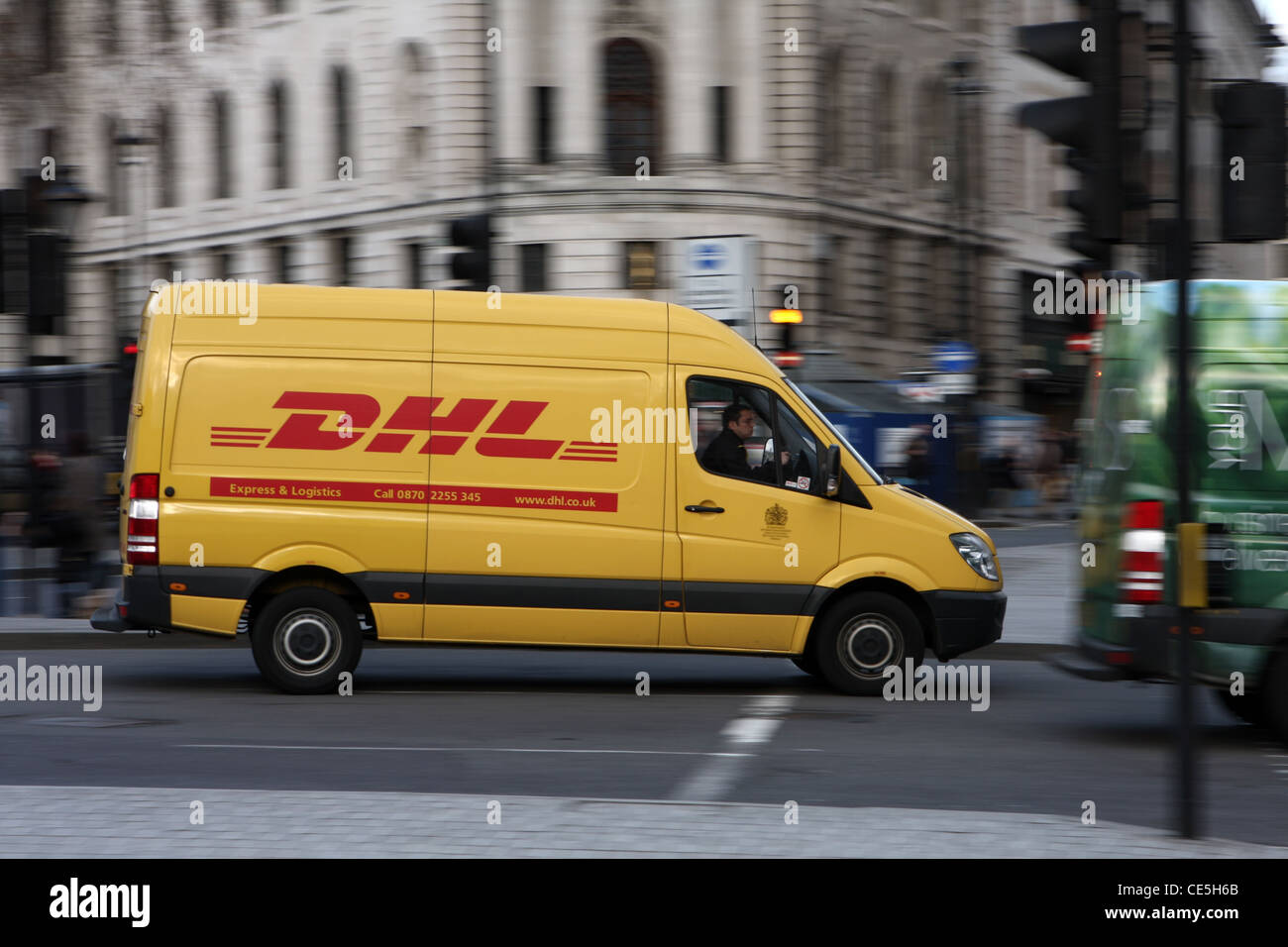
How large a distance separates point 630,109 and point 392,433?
3190cm

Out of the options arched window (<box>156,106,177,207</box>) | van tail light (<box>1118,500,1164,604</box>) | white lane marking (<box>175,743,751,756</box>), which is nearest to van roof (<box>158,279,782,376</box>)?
white lane marking (<box>175,743,751,756</box>)

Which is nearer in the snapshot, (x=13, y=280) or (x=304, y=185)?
(x=13, y=280)

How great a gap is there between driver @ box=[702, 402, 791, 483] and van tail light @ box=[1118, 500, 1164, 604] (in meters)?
2.59

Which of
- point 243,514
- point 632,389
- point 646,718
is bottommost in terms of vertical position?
point 646,718

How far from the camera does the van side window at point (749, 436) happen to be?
427 inches

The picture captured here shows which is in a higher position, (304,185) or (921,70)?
(921,70)

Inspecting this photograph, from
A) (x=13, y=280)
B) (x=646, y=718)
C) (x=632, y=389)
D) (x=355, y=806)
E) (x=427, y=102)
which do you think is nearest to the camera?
(x=355, y=806)

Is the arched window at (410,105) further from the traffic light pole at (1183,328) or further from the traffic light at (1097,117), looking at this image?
the traffic light pole at (1183,328)

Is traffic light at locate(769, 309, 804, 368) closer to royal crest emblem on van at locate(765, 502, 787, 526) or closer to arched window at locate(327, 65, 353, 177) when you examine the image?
royal crest emblem on van at locate(765, 502, 787, 526)

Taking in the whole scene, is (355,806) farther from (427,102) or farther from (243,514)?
(427,102)

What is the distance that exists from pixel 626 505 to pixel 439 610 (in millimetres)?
1300

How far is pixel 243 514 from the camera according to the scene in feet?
34.8
